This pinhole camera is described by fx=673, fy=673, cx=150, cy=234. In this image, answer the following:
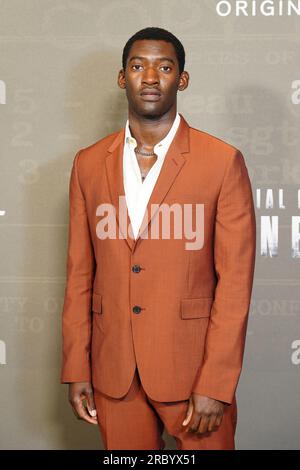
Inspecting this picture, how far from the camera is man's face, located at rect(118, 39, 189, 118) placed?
1.81 meters

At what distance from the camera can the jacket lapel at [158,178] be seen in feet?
5.88

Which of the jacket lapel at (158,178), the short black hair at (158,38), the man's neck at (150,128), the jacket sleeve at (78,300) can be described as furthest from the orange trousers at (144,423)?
the short black hair at (158,38)

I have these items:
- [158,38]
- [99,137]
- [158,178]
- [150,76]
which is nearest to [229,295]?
[158,178]

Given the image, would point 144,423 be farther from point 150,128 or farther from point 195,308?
point 150,128

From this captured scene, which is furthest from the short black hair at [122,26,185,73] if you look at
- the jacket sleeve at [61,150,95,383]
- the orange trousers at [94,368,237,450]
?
the orange trousers at [94,368,237,450]

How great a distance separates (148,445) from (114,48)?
4.88ft

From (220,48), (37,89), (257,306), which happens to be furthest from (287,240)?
(37,89)

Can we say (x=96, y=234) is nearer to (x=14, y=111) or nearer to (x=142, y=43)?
(x=142, y=43)

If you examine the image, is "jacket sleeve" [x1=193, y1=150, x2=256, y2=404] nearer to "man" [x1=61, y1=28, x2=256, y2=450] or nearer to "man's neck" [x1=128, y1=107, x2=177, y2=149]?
"man" [x1=61, y1=28, x2=256, y2=450]

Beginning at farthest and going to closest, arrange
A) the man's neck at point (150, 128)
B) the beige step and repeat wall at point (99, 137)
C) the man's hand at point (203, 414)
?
1. the beige step and repeat wall at point (99, 137)
2. the man's neck at point (150, 128)
3. the man's hand at point (203, 414)

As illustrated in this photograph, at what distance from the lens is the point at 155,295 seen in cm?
179

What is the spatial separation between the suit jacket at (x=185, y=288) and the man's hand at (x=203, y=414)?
3cm

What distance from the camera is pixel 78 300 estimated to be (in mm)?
1926

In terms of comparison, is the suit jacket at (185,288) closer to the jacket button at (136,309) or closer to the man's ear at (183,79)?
the jacket button at (136,309)
